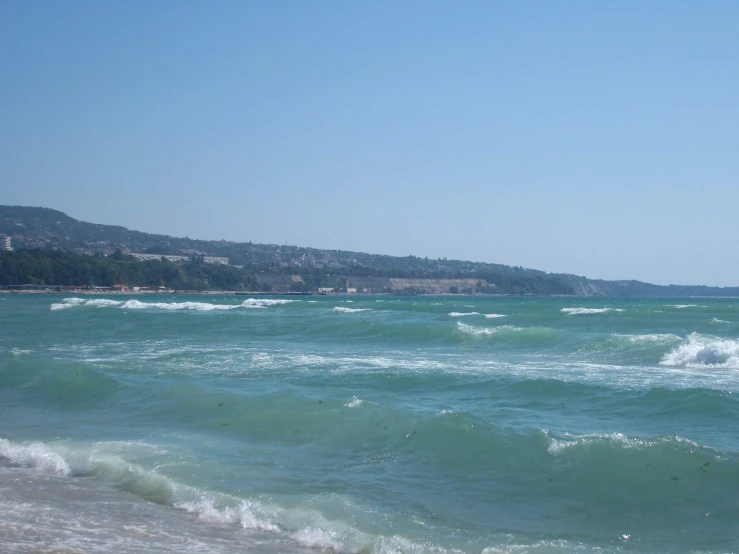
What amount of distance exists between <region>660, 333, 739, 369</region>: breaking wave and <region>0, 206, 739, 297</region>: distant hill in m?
111

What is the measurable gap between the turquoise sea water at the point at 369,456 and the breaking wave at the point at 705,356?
0.09m

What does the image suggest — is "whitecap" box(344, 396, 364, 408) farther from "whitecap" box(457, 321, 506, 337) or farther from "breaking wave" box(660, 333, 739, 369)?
"whitecap" box(457, 321, 506, 337)

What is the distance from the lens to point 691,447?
32.8ft

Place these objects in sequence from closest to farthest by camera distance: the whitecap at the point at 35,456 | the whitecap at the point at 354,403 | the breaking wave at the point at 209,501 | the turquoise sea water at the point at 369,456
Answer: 1. the breaking wave at the point at 209,501
2. the turquoise sea water at the point at 369,456
3. the whitecap at the point at 35,456
4. the whitecap at the point at 354,403

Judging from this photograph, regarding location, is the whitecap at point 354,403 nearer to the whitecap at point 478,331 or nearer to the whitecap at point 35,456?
the whitecap at point 35,456

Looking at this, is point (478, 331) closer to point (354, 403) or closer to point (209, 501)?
point (354, 403)

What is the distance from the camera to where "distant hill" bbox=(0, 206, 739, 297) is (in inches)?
5930

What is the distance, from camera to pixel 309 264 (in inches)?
6747

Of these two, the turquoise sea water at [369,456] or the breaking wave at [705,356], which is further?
the breaking wave at [705,356]

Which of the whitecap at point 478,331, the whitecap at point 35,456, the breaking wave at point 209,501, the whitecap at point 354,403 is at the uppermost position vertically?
the whitecap at point 478,331

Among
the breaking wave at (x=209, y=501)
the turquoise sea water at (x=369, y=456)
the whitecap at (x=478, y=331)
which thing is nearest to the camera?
the breaking wave at (x=209, y=501)

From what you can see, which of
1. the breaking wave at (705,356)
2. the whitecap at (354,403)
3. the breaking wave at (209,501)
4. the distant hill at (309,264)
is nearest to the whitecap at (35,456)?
the breaking wave at (209,501)

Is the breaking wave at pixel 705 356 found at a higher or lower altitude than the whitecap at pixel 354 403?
higher

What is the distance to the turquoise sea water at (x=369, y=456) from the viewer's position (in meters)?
7.66
